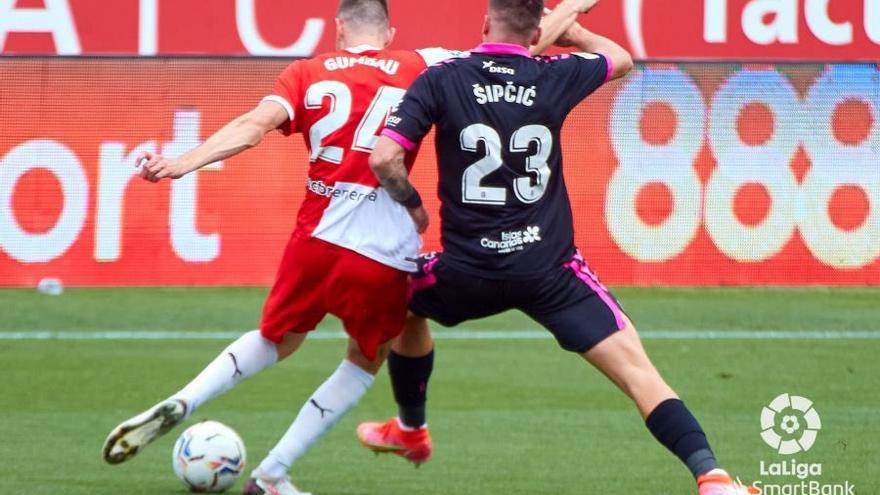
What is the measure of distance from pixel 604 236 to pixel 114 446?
7752 mm

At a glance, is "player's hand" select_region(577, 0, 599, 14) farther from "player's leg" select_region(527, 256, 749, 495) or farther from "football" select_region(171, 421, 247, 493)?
"football" select_region(171, 421, 247, 493)

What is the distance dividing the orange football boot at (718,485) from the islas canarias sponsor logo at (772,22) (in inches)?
530

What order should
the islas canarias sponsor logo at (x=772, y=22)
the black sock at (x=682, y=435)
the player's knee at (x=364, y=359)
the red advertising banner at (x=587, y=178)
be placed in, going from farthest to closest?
the islas canarias sponsor logo at (x=772, y=22) < the red advertising banner at (x=587, y=178) < the player's knee at (x=364, y=359) < the black sock at (x=682, y=435)

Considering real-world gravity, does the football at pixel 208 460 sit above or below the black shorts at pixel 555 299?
below

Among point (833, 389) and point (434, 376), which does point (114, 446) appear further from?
point (833, 389)

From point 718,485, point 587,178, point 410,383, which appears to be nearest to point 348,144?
point 410,383

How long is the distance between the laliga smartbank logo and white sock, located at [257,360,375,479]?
5.62 ft

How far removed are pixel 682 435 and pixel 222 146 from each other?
201cm

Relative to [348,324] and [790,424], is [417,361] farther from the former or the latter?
[790,424]

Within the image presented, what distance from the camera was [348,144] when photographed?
6199 millimetres

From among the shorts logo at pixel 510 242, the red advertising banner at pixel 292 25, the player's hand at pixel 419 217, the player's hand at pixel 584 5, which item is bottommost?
the red advertising banner at pixel 292 25

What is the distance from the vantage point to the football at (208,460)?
6426 mm

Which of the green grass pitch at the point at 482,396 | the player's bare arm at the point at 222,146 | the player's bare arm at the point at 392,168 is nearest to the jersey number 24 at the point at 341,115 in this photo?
the player's bare arm at the point at 222,146

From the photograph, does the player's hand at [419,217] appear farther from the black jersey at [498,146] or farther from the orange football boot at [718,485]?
the orange football boot at [718,485]
